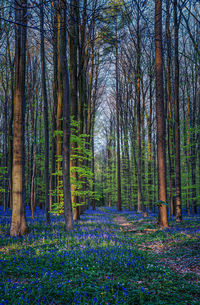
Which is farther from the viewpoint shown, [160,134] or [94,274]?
[160,134]

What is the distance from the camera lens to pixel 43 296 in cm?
326

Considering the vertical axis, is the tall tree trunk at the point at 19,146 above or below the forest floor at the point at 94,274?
above

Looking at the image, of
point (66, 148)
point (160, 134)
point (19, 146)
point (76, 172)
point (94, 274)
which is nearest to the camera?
point (94, 274)

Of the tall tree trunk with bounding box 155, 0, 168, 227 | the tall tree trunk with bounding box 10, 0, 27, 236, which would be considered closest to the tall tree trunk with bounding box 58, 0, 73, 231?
the tall tree trunk with bounding box 10, 0, 27, 236

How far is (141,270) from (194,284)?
44.0 inches

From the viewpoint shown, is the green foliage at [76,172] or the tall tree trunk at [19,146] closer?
the tall tree trunk at [19,146]

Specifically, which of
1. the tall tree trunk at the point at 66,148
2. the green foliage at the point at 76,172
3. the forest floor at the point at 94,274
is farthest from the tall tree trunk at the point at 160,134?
the tall tree trunk at the point at 66,148

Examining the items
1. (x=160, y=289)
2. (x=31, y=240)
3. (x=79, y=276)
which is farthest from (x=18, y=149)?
(x=160, y=289)

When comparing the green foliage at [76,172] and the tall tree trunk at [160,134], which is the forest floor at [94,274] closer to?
the tall tree trunk at [160,134]

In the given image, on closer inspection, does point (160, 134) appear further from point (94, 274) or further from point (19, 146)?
point (94, 274)

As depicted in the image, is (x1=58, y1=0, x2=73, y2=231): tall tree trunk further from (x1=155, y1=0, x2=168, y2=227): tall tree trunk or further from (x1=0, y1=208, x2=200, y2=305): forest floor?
(x1=155, y1=0, x2=168, y2=227): tall tree trunk

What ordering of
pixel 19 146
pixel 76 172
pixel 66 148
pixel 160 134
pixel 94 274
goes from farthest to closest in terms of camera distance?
1. pixel 76 172
2. pixel 160 134
3. pixel 66 148
4. pixel 19 146
5. pixel 94 274

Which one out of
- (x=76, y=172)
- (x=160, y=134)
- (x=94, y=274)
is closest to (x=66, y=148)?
(x=76, y=172)

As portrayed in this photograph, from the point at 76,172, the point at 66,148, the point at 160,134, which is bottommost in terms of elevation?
the point at 76,172
